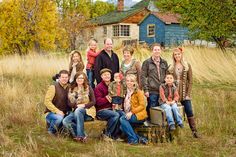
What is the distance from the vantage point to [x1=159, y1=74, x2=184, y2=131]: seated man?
21.8 feet

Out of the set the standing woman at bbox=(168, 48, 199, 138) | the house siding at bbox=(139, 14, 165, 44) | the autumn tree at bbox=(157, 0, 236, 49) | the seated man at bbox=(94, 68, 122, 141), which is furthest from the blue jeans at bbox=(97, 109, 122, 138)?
the house siding at bbox=(139, 14, 165, 44)

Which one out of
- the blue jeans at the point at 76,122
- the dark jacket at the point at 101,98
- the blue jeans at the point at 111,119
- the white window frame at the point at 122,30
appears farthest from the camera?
the white window frame at the point at 122,30

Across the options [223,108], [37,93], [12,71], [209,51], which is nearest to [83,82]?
[223,108]

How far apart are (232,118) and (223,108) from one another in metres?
1.02

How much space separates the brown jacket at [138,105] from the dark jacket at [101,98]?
44cm

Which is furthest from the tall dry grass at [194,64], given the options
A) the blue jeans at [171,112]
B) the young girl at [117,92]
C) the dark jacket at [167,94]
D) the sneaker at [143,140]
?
the sneaker at [143,140]

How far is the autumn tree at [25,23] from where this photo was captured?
21797mm

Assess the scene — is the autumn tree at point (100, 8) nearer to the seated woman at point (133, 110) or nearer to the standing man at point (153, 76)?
the standing man at point (153, 76)

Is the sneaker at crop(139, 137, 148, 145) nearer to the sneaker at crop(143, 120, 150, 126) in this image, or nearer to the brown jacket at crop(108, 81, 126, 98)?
the sneaker at crop(143, 120, 150, 126)

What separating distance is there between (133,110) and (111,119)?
388mm

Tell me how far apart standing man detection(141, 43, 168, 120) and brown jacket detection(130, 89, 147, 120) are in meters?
0.39

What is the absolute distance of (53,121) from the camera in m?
6.80

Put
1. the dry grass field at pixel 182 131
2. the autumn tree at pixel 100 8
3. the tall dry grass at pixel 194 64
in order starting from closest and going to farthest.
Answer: the dry grass field at pixel 182 131
the tall dry grass at pixel 194 64
the autumn tree at pixel 100 8

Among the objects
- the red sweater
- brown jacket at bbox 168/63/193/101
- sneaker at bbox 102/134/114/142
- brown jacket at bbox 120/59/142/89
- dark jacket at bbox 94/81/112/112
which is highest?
the red sweater
